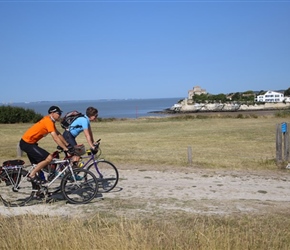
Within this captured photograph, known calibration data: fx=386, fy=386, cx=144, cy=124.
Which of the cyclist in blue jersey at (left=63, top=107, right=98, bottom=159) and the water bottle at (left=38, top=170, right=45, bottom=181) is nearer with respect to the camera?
the water bottle at (left=38, top=170, right=45, bottom=181)

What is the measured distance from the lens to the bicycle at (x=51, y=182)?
7.15m

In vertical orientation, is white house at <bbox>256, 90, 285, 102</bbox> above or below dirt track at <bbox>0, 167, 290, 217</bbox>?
above

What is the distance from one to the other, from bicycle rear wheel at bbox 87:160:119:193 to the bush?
1482 inches

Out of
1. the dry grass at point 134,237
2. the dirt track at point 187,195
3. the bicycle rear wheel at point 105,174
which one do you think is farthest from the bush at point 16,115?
the dry grass at point 134,237

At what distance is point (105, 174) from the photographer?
873cm

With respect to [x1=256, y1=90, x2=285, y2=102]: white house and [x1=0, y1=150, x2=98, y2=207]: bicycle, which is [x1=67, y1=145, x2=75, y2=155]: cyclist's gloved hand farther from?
[x1=256, y1=90, x2=285, y2=102]: white house

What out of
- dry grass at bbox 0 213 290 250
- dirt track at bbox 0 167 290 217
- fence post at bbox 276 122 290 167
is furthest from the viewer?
fence post at bbox 276 122 290 167

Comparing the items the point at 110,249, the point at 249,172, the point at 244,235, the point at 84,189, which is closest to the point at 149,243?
the point at 110,249

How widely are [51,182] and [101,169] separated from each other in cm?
135

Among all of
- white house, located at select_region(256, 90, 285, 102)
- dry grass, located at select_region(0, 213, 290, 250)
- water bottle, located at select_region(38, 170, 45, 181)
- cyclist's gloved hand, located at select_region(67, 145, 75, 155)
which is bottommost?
dry grass, located at select_region(0, 213, 290, 250)

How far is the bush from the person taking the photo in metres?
43.4

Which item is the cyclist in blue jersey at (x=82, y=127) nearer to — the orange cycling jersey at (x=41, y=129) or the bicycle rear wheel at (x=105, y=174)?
the bicycle rear wheel at (x=105, y=174)

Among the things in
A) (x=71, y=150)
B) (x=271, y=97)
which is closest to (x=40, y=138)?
(x=71, y=150)

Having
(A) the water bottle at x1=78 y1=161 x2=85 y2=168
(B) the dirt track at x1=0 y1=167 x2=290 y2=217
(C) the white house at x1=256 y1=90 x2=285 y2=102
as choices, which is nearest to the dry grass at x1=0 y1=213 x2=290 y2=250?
(B) the dirt track at x1=0 y1=167 x2=290 y2=217
